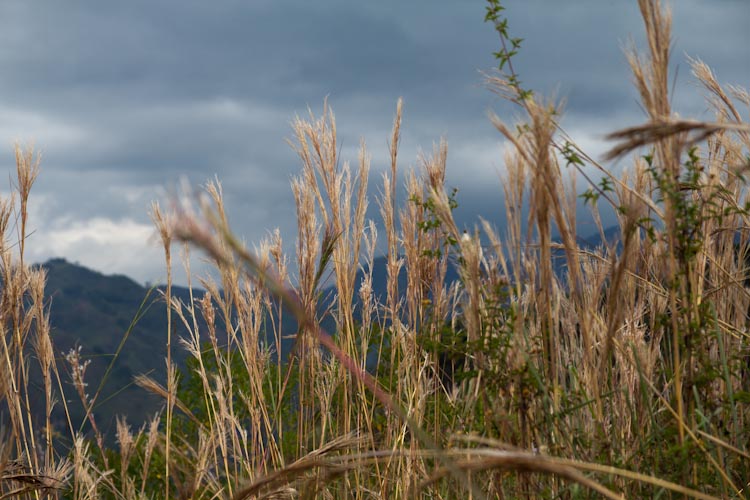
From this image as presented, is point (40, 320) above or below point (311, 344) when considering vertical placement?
above

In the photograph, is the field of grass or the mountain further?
the mountain

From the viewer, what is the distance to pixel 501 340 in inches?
70.9

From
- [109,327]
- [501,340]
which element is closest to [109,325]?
[109,327]

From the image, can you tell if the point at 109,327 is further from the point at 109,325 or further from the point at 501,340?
the point at 501,340

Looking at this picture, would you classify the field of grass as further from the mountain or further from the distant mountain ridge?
the mountain

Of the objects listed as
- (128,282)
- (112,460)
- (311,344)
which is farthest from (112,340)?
(311,344)

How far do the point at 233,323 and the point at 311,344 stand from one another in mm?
335

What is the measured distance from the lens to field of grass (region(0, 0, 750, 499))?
61.3 inches

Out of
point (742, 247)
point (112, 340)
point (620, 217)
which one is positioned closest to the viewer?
point (620, 217)

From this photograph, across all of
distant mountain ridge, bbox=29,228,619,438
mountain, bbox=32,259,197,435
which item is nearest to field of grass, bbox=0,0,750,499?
distant mountain ridge, bbox=29,228,619,438

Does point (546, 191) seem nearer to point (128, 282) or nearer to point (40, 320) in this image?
point (40, 320)

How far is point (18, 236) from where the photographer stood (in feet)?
9.46

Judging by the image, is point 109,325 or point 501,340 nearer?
point 501,340

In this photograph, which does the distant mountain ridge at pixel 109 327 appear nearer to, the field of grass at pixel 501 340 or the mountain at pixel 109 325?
the mountain at pixel 109 325
